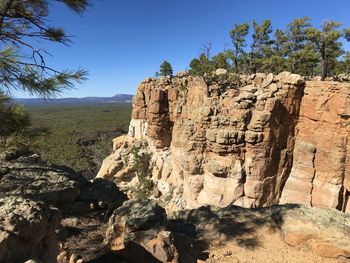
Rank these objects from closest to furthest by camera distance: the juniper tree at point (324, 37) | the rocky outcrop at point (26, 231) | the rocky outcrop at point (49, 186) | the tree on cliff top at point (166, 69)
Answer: the rocky outcrop at point (26, 231) → the rocky outcrop at point (49, 186) → the juniper tree at point (324, 37) → the tree on cliff top at point (166, 69)

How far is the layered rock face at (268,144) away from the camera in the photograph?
1541 centimetres

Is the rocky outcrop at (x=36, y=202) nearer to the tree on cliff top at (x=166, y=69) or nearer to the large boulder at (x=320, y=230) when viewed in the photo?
the large boulder at (x=320, y=230)

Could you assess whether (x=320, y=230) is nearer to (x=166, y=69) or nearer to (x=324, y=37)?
(x=324, y=37)

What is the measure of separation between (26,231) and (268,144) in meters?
14.6

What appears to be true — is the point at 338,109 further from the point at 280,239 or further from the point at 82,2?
the point at 82,2

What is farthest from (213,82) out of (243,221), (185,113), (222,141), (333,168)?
(243,221)

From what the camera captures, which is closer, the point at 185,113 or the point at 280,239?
the point at 280,239

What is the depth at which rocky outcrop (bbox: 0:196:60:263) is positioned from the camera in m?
3.22

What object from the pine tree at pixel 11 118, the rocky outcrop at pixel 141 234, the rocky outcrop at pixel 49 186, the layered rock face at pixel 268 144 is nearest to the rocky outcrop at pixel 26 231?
the rocky outcrop at pixel 141 234

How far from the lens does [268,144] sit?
1639cm

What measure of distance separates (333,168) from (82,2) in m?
14.6

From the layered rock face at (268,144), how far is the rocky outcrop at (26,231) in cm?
1341

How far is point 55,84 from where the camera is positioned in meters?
5.46

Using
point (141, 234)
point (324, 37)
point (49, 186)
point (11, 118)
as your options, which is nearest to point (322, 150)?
point (324, 37)
